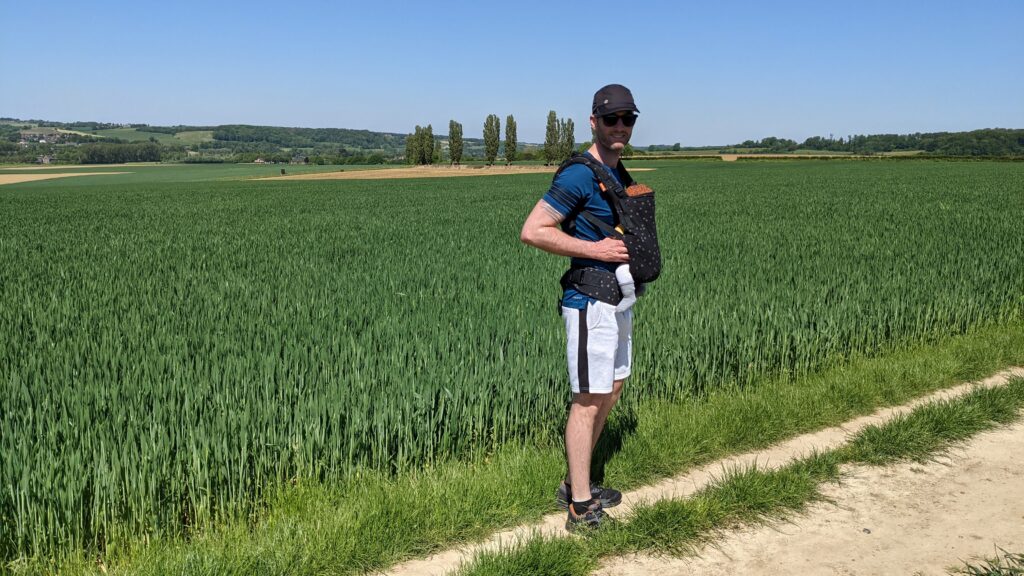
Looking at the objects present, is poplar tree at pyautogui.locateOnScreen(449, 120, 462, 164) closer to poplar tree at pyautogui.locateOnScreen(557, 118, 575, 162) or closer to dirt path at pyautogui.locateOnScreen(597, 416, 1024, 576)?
poplar tree at pyautogui.locateOnScreen(557, 118, 575, 162)

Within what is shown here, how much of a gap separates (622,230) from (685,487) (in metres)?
1.91

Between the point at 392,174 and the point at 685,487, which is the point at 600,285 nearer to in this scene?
the point at 685,487

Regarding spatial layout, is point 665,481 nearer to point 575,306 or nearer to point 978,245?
point 575,306

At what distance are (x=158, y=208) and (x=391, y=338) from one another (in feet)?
81.7

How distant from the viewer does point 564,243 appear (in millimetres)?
3541

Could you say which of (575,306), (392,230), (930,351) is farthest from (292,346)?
(392,230)

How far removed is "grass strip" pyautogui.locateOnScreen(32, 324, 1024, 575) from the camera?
351 centimetres

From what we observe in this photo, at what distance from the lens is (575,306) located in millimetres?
3676

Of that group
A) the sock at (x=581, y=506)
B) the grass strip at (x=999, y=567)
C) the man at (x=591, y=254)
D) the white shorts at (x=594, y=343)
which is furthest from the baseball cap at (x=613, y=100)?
the grass strip at (x=999, y=567)

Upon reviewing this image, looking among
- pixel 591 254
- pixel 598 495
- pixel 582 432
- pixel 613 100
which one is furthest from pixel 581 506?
pixel 613 100

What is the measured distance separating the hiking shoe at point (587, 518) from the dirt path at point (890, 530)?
0.28 meters

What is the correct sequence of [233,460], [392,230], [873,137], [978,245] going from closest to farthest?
[233,460] → [978,245] → [392,230] → [873,137]

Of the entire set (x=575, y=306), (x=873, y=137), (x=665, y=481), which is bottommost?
(x=665, y=481)

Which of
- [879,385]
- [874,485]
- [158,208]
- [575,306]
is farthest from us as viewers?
[158,208]
